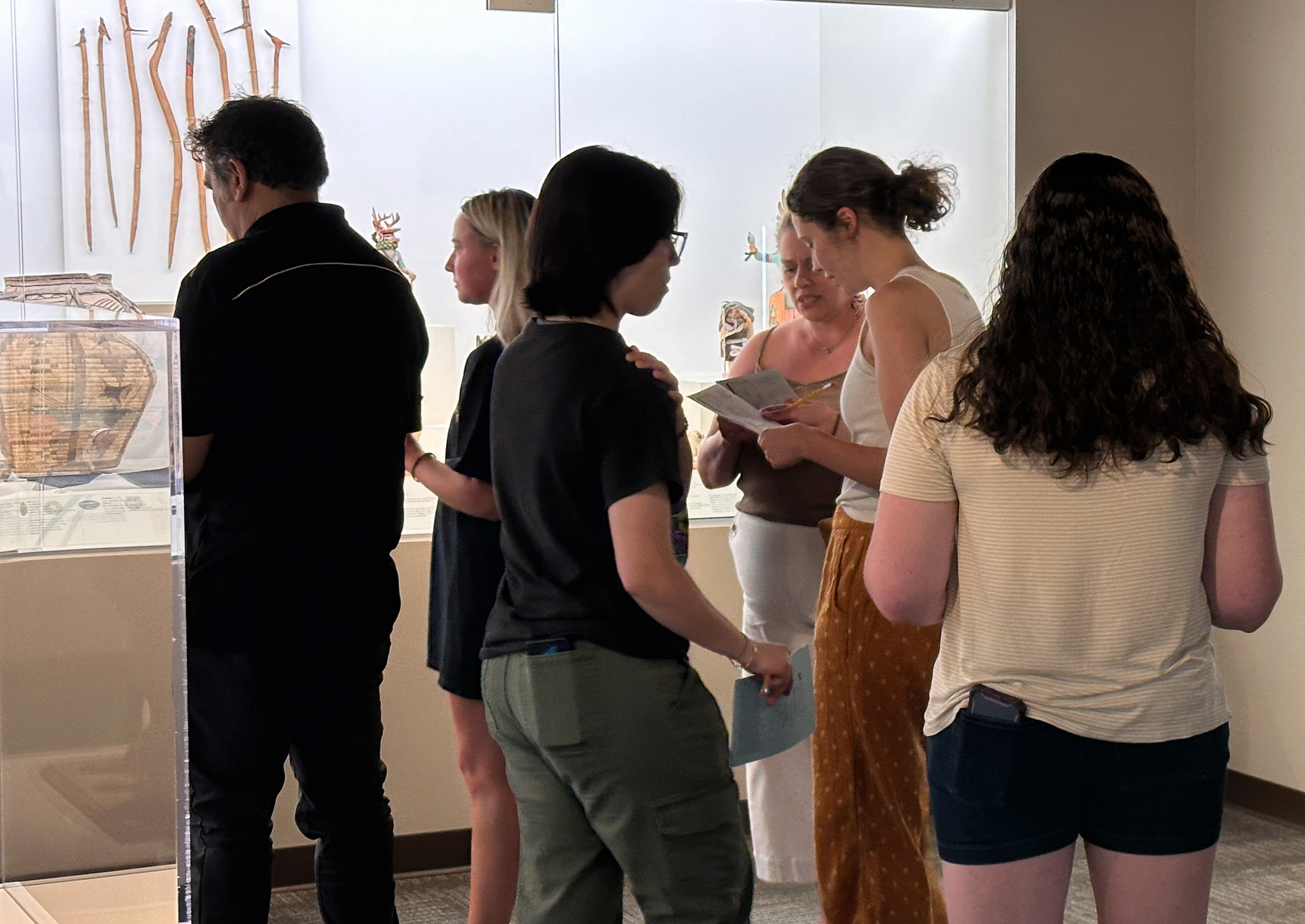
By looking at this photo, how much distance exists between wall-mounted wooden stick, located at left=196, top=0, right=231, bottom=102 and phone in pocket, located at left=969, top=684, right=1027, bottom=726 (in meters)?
2.58

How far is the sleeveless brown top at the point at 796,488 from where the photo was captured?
278 centimetres

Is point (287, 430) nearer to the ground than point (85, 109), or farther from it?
nearer to the ground

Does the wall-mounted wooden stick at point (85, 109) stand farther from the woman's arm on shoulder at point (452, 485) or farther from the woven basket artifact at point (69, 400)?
the woven basket artifact at point (69, 400)

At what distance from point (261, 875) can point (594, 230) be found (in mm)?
1150

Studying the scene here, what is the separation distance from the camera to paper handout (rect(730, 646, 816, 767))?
5.89ft

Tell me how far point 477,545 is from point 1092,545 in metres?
1.25

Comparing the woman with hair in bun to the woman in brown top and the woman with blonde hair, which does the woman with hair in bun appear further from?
the woman with blonde hair

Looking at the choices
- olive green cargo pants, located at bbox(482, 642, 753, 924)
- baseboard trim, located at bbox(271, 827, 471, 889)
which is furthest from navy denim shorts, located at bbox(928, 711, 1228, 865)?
baseboard trim, located at bbox(271, 827, 471, 889)

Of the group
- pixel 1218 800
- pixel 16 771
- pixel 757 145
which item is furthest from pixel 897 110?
pixel 16 771

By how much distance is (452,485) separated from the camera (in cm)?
231

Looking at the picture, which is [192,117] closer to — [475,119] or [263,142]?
[475,119]

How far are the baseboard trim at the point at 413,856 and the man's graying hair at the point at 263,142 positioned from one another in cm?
199

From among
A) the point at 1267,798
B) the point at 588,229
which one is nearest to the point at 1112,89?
the point at 1267,798

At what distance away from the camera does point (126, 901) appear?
149 centimetres
